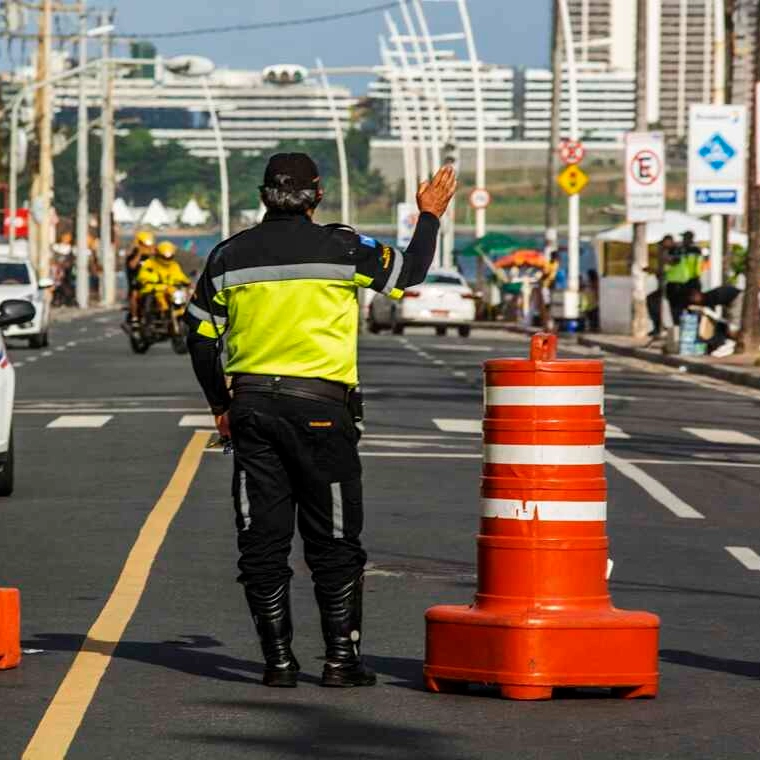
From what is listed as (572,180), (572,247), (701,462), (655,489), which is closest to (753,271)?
(572,180)

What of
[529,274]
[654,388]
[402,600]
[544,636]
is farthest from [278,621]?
[529,274]

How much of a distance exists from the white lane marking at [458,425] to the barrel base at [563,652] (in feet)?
46.8

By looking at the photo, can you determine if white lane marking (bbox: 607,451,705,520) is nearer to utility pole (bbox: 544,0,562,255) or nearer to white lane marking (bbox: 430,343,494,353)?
white lane marking (bbox: 430,343,494,353)

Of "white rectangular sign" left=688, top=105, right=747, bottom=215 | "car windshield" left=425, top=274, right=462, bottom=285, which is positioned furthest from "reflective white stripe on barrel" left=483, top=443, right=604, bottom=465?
"car windshield" left=425, top=274, right=462, bottom=285

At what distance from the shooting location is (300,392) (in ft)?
30.1

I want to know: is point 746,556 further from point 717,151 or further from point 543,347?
point 717,151

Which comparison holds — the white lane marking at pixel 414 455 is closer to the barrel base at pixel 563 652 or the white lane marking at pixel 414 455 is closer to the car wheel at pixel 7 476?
the car wheel at pixel 7 476

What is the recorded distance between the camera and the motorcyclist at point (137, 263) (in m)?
41.8

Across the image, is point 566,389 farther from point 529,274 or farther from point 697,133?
point 529,274

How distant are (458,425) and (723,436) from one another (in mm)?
2332

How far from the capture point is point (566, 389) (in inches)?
363

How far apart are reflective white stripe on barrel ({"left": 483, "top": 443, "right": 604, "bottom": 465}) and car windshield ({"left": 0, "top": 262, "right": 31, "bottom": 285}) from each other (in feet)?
124

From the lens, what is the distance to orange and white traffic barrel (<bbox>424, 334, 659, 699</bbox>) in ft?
29.7

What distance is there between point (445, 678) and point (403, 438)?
13.2 meters
